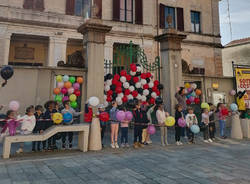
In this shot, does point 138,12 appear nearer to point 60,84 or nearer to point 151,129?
point 60,84

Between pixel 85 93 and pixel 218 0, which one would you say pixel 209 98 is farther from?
pixel 218 0

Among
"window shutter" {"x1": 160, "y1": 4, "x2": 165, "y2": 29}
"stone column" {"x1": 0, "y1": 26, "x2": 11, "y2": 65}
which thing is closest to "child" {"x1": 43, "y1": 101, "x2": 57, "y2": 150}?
"stone column" {"x1": 0, "y1": 26, "x2": 11, "y2": 65}

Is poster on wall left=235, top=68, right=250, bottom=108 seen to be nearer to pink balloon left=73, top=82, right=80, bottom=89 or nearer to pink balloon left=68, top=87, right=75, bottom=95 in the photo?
pink balloon left=73, top=82, right=80, bottom=89

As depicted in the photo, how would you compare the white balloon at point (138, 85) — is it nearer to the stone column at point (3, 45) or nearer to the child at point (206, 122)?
the child at point (206, 122)

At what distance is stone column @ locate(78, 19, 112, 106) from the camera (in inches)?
311

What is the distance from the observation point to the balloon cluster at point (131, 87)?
27.6 ft

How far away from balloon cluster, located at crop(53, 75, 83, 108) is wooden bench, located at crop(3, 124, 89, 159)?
1.97 m

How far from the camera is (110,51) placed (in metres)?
15.0

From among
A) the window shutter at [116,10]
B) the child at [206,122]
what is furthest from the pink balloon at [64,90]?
the window shutter at [116,10]

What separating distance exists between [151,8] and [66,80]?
40.1ft

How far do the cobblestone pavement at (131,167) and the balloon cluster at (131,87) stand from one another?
291cm

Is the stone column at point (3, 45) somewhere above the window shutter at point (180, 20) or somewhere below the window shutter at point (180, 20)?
below

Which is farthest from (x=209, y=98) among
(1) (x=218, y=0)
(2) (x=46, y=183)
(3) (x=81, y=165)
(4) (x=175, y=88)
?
(1) (x=218, y=0)

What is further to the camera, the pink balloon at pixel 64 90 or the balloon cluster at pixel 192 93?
the balloon cluster at pixel 192 93
